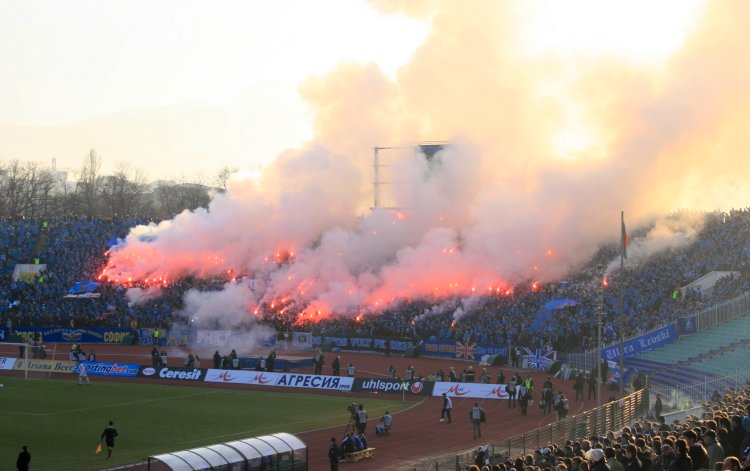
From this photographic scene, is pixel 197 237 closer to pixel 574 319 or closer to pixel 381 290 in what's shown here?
pixel 381 290

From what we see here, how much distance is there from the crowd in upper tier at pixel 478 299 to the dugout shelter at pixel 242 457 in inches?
902

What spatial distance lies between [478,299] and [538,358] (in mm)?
8962

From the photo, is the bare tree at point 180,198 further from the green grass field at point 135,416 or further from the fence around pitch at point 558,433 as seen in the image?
the fence around pitch at point 558,433

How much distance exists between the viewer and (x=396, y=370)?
5328 centimetres

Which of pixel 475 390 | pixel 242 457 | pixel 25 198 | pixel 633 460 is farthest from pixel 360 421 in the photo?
pixel 25 198

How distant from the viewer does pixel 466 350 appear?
180 feet

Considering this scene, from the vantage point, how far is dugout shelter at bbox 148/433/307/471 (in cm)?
2080

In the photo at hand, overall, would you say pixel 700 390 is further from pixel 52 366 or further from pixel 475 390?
pixel 52 366

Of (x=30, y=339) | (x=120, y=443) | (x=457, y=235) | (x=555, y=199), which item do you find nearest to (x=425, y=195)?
(x=457, y=235)

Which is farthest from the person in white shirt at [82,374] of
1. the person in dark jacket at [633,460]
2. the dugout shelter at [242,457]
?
the person in dark jacket at [633,460]

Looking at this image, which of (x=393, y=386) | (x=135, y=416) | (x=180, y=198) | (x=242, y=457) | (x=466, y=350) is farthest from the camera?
(x=180, y=198)

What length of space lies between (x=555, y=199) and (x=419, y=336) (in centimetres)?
1292

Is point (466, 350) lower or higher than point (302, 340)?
lower

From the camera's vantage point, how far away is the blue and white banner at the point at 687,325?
146 ft
